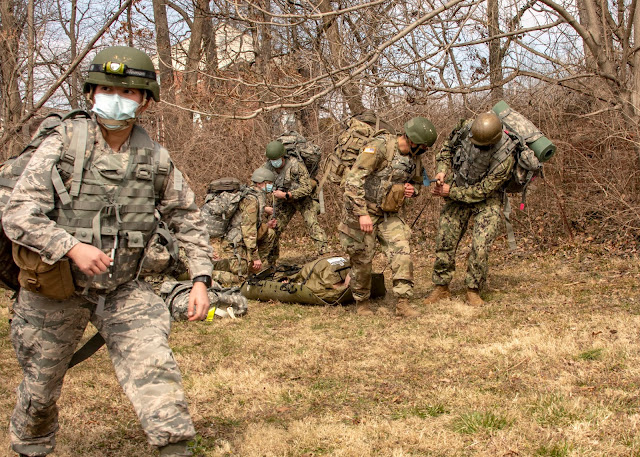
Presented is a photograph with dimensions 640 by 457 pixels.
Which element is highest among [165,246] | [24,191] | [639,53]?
[639,53]

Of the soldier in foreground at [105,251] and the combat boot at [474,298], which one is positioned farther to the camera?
the combat boot at [474,298]

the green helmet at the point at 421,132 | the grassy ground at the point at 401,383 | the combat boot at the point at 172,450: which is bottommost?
the grassy ground at the point at 401,383

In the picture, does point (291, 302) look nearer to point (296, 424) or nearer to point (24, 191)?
point (296, 424)

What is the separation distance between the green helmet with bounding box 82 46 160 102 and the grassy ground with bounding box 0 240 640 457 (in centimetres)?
199

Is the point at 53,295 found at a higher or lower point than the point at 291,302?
higher

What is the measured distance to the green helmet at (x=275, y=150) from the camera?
394 inches

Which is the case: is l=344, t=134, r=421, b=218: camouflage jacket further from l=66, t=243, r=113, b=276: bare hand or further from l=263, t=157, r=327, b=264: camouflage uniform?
l=66, t=243, r=113, b=276: bare hand

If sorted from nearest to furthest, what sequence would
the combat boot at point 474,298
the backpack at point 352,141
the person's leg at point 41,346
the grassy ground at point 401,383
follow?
1. the person's leg at point 41,346
2. the grassy ground at point 401,383
3. the backpack at point 352,141
4. the combat boot at point 474,298

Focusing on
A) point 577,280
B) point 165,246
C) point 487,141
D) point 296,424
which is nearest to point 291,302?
point 487,141

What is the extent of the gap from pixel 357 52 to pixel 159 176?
312 inches

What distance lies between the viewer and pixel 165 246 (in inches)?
130

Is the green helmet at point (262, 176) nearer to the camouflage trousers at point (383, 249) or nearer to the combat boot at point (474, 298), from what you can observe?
the camouflage trousers at point (383, 249)

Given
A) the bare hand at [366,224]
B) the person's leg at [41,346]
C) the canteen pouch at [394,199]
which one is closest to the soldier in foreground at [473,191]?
the canteen pouch at [394,199]

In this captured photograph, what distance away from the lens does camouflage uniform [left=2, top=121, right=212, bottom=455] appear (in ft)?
9.39
